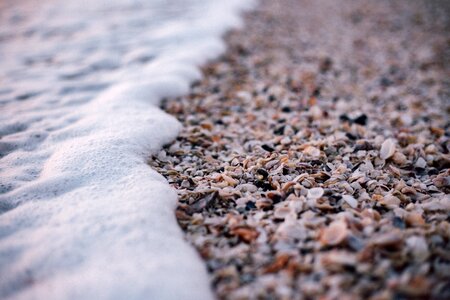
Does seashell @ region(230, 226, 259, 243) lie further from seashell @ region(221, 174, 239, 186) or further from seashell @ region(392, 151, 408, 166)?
seashell @ region(392, 151, 408, 166)

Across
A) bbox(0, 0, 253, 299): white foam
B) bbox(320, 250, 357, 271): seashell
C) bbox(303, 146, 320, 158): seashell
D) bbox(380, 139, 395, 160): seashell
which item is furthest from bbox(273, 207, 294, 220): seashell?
bbox(380, 139, 395, 160): seashell

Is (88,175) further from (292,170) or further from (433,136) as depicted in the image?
(433,136)

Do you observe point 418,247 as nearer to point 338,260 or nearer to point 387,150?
point 338,260

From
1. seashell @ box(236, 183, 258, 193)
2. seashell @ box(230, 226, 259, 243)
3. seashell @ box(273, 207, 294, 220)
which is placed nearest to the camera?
seashell @ box(230, 226, 259, 243)

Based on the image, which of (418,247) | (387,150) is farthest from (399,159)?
(418,247)

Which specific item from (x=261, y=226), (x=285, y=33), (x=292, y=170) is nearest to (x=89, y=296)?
(x=261, y=226)

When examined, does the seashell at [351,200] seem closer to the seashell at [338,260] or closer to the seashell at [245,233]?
the seashell at [338,260]

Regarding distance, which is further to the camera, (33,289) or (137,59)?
(137,59)
